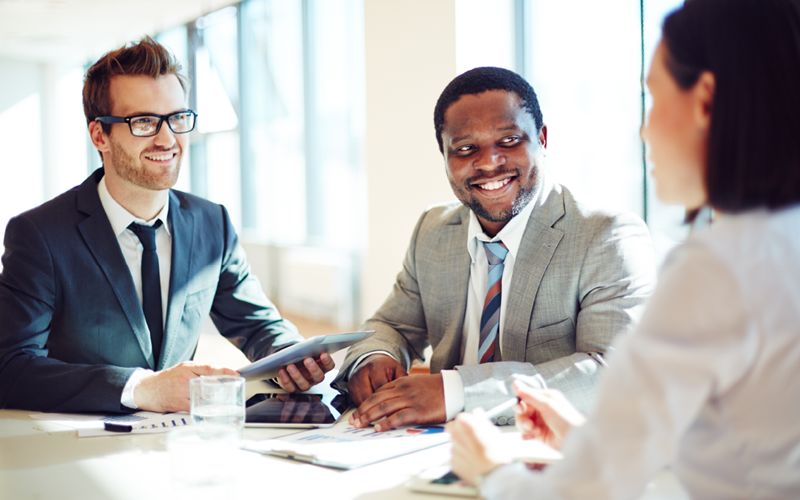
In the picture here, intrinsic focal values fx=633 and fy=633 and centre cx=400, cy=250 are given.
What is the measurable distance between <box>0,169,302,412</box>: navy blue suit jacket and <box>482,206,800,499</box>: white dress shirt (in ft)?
3.74

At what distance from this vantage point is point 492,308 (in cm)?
174

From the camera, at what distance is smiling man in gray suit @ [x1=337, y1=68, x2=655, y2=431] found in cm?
149

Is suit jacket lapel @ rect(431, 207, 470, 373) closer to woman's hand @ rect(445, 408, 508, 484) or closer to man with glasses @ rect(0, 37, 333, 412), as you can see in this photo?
man with glasses @ rect(0, 37, 333, 412)

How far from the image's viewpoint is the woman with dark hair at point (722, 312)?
25.9 inches

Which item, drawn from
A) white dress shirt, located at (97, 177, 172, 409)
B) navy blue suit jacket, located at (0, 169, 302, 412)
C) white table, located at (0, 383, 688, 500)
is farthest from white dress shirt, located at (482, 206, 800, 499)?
white dress shirt, located at (97, 177, 172, 409)

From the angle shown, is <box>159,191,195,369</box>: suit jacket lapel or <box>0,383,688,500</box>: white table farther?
<box>159,191,195,369</box>: suit jacket lapel

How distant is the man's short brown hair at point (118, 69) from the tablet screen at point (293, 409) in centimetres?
109

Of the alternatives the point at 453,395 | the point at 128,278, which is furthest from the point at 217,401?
the point at 128,278

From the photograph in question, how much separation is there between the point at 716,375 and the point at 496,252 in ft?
3.70

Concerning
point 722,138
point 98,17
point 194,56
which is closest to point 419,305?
point 722,138

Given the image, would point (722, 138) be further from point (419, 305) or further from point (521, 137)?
point (419, 305)

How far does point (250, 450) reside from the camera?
1.16 m

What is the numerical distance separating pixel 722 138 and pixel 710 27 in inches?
5.1

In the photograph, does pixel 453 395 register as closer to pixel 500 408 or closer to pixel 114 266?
pixel 500 408
